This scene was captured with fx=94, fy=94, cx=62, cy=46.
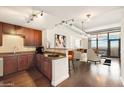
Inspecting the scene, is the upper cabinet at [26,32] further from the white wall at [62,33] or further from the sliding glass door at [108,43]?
the sliding glass door at [108,43]

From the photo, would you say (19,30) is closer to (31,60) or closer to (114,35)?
(31,60)

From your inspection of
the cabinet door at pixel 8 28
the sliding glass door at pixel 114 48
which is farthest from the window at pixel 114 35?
the cabinet door at pixel 8 28

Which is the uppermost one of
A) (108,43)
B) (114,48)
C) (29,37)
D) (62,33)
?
(62,33)

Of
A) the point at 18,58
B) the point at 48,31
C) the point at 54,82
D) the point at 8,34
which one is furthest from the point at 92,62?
the point at 8,34

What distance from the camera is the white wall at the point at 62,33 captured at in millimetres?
5195

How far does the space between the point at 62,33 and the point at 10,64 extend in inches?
152

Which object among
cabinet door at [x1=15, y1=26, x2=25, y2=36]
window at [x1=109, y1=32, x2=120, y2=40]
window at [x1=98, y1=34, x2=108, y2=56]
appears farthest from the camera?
window at [x1=98, y1=34, x2=108, y2=56]

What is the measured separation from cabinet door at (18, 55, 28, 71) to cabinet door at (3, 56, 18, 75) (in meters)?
0.17

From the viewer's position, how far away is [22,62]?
3.87m

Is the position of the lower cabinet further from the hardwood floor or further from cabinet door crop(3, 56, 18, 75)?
cabinet door crop(3, 56, 18, 75)

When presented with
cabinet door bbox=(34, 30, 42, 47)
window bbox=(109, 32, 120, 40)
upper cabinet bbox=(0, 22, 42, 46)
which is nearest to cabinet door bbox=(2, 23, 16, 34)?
upper cabinet bbox=(0, 22, 42, 46)

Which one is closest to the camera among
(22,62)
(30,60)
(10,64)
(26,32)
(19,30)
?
(10,64)

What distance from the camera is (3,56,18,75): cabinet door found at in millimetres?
3263

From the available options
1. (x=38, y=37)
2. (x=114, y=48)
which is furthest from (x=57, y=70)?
(x=114, y=48)
